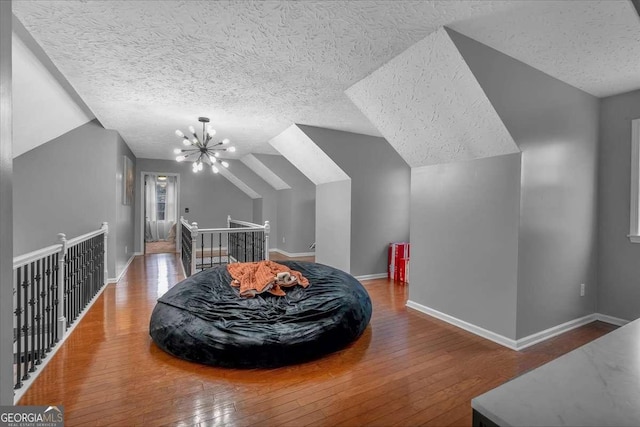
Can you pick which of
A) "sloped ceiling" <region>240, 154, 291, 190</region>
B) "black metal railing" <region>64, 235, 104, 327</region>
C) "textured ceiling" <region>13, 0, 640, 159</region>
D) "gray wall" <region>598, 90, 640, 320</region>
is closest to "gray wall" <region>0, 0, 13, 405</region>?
"textured ceiling" <region>13, 0, 640, 159</region>

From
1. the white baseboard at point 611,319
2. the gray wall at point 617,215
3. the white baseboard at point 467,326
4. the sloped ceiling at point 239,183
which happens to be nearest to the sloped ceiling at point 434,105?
the gray wall at point 617,215

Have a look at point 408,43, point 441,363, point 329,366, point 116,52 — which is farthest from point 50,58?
point 441,363

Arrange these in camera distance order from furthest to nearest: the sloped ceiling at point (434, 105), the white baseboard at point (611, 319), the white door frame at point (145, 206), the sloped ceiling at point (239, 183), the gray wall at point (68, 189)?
the sloped ceiling at point (239, 183) < the white door frame at point (145, 206) < the gray wall at point (68, 189) < the white baseboard at point (611, 319) < the sloped ceiling at point (434, 105)

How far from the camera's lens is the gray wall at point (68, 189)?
4.22 metres

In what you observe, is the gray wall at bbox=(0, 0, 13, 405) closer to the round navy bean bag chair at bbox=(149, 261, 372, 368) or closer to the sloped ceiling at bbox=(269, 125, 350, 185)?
the round navy bean bag chair at bbox=(149, 261, 372, 368)

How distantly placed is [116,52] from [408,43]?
2.43m

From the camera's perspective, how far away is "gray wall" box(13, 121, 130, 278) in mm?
4223

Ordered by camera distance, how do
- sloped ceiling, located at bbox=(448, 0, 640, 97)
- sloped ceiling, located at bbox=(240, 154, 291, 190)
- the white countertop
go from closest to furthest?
1. the white countertop
2. sloped ceiling, located at bbox=(448, 0, 640, 97)
3. sloped ceiling, located at bbox=(240, 154, 291, 190)

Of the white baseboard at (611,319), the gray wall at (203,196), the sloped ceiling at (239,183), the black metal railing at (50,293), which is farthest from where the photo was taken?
the sloped ceiling at (239,183)

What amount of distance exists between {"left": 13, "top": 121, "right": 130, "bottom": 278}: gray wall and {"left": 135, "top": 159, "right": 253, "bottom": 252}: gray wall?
3111mm

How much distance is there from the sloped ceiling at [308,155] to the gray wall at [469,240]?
1.70 meters

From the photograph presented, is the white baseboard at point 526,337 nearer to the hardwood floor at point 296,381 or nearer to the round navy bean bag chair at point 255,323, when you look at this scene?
the hardwood floor at point 296,381

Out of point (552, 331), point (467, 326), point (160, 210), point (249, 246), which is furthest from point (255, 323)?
point (160, 210)

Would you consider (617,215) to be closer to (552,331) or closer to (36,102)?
(552,331)
